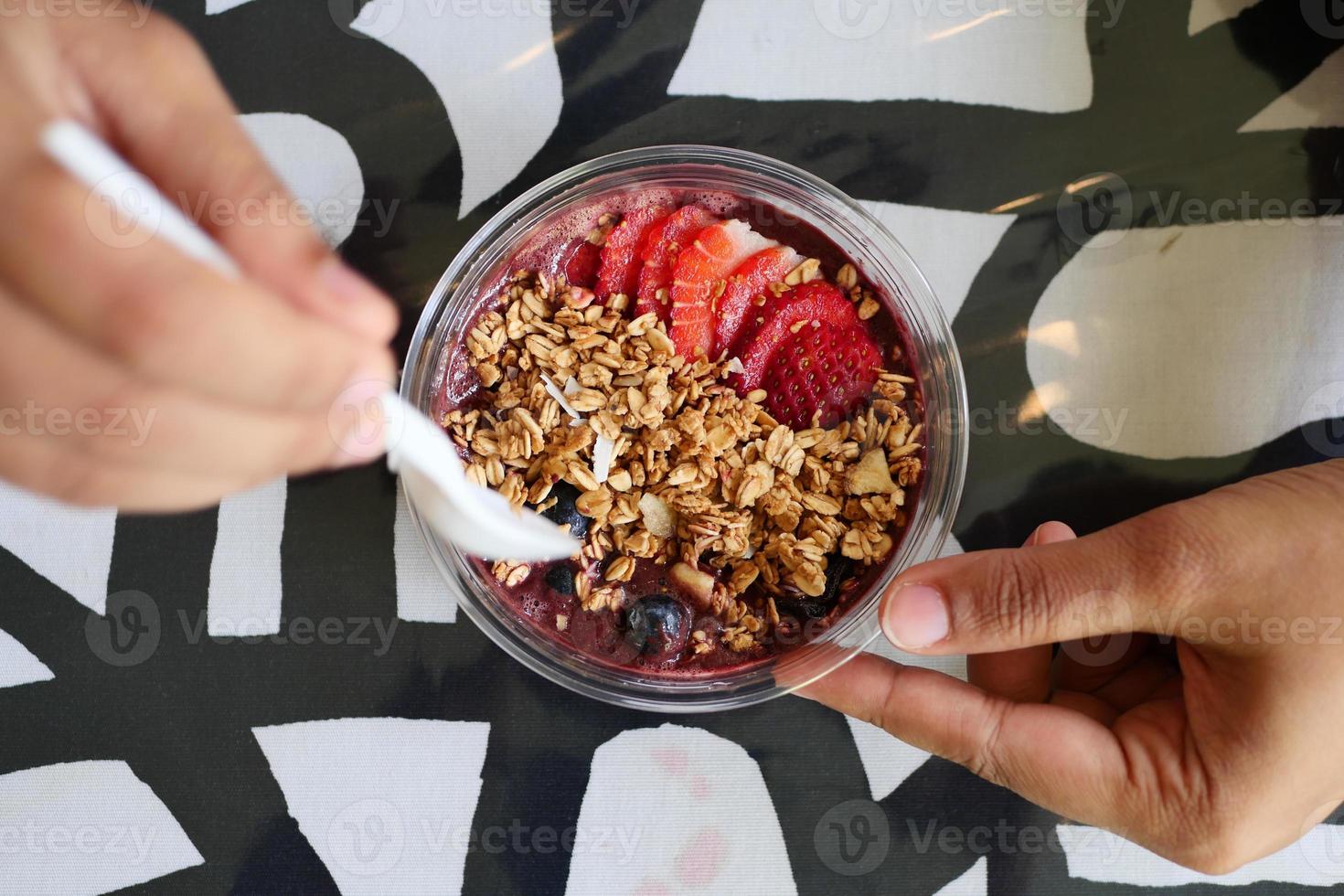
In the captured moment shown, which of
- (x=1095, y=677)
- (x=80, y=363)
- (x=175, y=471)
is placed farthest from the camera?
(x=1095, y=677)

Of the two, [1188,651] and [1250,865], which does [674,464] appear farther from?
[1250,865]

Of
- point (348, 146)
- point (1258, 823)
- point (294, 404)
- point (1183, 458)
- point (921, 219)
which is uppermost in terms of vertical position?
point (348, 146)

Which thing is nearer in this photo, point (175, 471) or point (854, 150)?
point (175, 471)

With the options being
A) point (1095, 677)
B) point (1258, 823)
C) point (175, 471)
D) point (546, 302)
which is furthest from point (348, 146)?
point (1258, 823)

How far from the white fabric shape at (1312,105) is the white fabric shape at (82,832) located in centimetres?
161

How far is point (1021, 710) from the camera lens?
0.86m

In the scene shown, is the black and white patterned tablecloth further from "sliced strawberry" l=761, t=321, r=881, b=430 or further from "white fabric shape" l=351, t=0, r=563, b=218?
"sliced strawberry" l=761, t=321, r=881, b=430

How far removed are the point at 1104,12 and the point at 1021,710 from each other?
0.87m

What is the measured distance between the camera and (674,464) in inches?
35.1

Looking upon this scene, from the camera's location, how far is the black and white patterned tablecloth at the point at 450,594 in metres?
1.05

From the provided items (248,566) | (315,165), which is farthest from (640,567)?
(315,165)

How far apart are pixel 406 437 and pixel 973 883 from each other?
2.90ft

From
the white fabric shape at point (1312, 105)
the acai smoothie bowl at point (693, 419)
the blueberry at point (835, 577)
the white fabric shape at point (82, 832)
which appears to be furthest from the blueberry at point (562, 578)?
the white fabric shape at point (1312, 105)

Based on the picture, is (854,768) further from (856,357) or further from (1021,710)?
(856,357)
